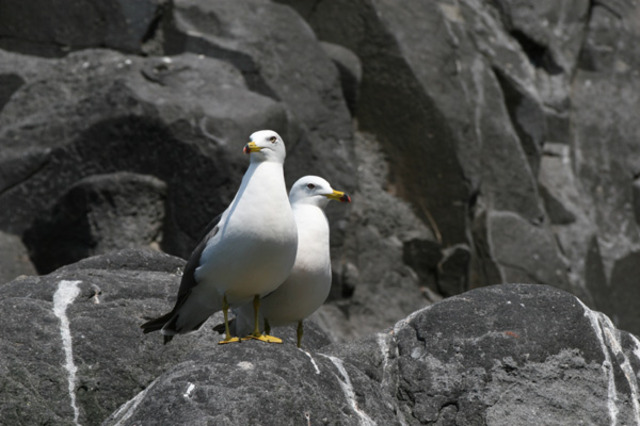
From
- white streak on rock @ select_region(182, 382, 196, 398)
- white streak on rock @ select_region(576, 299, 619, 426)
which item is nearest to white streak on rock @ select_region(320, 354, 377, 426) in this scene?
white streak on rock @ select_region(182, 382, 196, 398)

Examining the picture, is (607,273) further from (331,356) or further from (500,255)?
(331,356)

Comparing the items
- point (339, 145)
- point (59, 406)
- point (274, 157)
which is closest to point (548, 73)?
point (339, 145)

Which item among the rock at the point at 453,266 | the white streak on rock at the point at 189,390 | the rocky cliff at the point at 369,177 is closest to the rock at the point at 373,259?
the rocky cliff at the point at 369,177

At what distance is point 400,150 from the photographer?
10359mm

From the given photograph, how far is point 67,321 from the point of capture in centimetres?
512

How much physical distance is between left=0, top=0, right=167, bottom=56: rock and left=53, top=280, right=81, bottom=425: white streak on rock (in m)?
4.54

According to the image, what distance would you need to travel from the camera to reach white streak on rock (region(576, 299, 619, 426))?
15.5ft

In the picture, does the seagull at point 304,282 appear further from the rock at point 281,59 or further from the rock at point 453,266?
the rock at point 453,266

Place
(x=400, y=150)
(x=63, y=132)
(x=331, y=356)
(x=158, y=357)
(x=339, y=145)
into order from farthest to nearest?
(x=400, y=150) < (x=339, y=145) < (x=63, y=132) < (x=158, y=357) < (x=331, y=356)

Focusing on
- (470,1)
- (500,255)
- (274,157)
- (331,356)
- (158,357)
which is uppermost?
(274,157)

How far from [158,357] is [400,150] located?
18.4ft

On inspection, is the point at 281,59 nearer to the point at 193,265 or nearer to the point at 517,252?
the point at 517,252

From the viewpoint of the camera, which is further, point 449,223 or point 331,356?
point 449,223

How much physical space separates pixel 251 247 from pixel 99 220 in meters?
3.84
